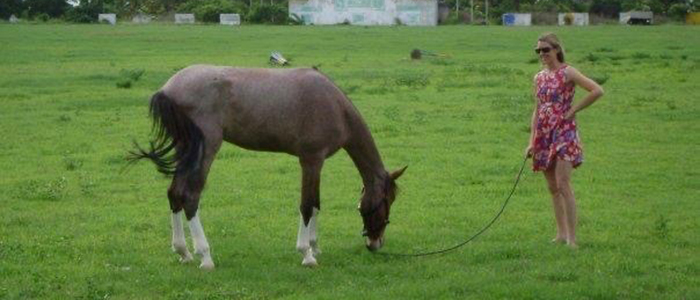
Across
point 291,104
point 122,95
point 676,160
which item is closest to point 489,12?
point 122,95

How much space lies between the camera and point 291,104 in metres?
9.50

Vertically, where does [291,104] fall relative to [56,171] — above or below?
above

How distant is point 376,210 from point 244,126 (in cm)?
157

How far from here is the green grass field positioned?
28.6ft

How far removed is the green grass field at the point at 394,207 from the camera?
8.71 m

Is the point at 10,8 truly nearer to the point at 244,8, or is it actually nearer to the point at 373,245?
the point at 244,8

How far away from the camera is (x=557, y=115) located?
9750 millimetres

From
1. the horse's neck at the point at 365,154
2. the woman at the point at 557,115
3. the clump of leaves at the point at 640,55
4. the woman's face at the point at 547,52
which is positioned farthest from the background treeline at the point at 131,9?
the woman's face at the point at 547,52

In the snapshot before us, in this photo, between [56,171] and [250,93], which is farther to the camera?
[56,171]

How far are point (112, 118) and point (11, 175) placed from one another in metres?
6.37

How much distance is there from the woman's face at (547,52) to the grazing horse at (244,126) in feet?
5.91

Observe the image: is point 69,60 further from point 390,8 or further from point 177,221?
point 390,8

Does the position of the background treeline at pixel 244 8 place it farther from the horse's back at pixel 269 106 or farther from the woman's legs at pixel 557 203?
the horse's back at pixel 269 106

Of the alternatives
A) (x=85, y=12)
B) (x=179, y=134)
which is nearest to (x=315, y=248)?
(x=179, y=134)
